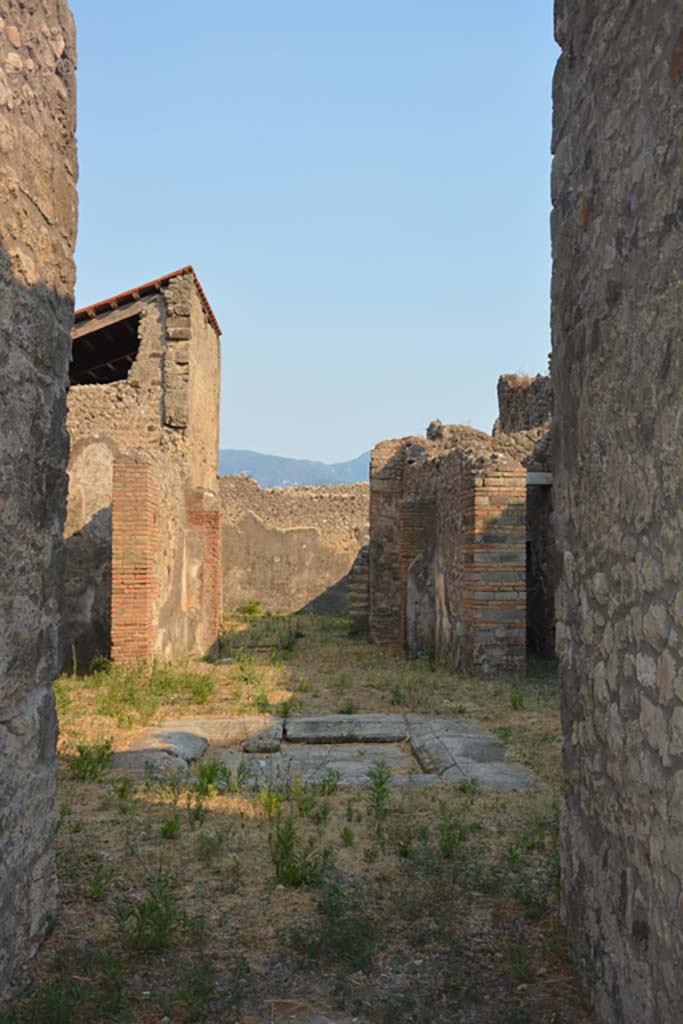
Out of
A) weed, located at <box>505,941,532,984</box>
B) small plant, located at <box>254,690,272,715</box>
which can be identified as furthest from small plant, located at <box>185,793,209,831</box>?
small plant, located at <box>254,690,272,715</box>

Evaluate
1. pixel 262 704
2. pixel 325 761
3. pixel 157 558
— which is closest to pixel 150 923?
pixel 325 761

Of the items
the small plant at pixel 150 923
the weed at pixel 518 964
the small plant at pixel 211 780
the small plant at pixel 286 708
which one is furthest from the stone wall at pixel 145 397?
the weed at pixel 518 964

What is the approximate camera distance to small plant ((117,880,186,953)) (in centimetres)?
292

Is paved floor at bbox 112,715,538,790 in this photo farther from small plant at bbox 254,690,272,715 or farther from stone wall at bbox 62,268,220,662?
stone wall at bbox 62,268,220,662

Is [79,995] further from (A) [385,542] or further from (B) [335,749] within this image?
(A) [385,542]

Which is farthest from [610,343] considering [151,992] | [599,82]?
[151,992]

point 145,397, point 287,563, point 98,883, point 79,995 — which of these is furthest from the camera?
point 287,563

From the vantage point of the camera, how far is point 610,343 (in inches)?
98.1

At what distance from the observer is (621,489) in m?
2.37

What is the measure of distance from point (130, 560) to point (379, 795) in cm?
551

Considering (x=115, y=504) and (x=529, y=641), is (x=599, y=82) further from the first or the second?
(x=529, y=641)

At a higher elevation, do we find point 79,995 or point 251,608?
point 79,995

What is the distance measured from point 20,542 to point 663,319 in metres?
2.14

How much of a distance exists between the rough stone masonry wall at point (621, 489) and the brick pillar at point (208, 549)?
9387 millimetres
